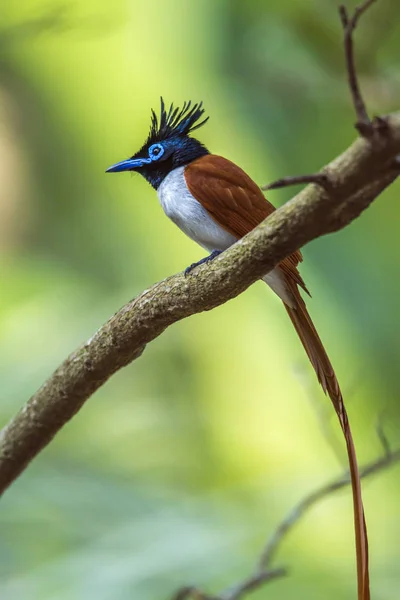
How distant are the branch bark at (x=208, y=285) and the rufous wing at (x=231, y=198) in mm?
231

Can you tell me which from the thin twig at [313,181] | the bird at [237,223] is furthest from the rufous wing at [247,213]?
the thin twig at [313,181]

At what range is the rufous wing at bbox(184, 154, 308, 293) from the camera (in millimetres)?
1418

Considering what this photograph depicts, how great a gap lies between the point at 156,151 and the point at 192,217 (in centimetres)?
31

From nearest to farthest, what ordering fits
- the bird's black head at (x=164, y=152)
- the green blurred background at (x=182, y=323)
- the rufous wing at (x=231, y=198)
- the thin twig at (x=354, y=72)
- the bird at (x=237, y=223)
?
the thin twig at (x=354, y=72) → the bird at (x=237, y=223) → the rufous wing at (x=231, y=198) → the bird's black head at (x=164, y=152) → the green blurred background at (x=182, y=323)

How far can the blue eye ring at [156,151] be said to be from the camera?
1.76m

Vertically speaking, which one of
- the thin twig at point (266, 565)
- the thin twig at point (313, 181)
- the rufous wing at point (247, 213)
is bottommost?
the thin twig at point (266, 565)

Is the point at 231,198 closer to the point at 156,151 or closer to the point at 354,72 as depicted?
the point at 156,151

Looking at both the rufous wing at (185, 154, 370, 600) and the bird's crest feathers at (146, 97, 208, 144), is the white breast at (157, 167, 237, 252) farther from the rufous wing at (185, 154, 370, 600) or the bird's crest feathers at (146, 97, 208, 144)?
the bird's crest feathers at (146, 97, 208, 144)

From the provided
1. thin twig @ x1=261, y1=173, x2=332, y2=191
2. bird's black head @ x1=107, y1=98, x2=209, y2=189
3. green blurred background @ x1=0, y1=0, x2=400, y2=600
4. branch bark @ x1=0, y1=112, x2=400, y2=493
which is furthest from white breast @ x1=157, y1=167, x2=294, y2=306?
green blurred background @ x1=0, y1=0, x2=400, y2=600

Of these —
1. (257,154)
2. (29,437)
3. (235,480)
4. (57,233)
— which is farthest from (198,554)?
(57,233)

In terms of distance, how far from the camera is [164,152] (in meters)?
1.76

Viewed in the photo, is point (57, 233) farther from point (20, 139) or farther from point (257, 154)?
point (257, 154)

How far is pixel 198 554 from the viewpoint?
85.1 inches

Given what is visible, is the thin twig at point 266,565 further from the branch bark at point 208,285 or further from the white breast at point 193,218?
the white breast at point 193,218
